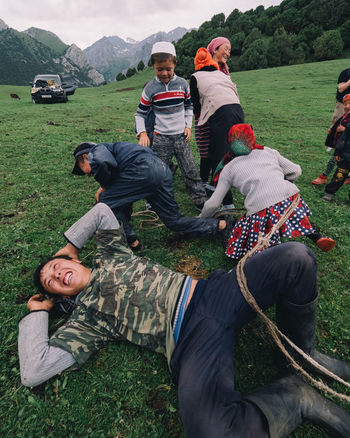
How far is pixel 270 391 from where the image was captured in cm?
197

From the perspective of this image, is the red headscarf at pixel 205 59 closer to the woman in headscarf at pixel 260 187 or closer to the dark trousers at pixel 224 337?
the woman in headscarf at pixel 260 187

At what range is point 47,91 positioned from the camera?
19.4 m

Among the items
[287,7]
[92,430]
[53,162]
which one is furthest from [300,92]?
[287,7]

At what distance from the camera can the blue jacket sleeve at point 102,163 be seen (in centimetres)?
287

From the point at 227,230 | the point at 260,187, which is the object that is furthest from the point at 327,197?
the point at 260,187

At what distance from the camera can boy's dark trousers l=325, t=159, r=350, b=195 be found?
4812 mm

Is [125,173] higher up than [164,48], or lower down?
lower down

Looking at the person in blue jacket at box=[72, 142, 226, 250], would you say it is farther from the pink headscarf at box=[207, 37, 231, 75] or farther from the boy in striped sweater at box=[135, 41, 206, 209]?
the pink headscarf at box=[207, 37, 231, 75]

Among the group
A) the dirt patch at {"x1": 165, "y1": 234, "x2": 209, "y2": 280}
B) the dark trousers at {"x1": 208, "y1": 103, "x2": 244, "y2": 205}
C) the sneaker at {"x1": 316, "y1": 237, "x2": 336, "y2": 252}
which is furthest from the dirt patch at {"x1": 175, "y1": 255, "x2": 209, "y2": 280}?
the sneaker at {"x1": 316, "y1": 237, "x2": 336, "y2": 252}

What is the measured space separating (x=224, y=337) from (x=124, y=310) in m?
0.97

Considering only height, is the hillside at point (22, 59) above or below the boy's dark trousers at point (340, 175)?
above

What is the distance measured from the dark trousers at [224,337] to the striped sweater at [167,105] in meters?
3.01

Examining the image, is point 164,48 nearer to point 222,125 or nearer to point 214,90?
point 214,90

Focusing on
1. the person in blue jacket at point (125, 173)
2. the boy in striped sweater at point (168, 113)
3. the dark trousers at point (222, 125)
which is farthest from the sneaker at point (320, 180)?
the person in blue jacket at point (125, 173)
